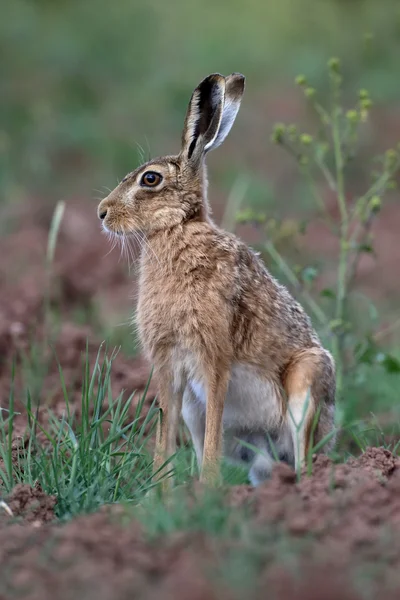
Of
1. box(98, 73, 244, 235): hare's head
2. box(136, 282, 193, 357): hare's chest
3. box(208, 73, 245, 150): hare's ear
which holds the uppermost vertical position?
box(208, 73, 245, 150): hare's ear

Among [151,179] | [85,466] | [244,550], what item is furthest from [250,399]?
[244,550]

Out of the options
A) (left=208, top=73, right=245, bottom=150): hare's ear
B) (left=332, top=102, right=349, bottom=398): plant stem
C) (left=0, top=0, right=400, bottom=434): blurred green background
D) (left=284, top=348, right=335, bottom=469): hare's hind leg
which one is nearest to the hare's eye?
(left=208, top=73, right=245, bottom=150): hare's ear

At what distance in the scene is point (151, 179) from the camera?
4672 mm

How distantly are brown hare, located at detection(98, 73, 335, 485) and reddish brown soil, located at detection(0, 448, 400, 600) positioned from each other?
87 cm

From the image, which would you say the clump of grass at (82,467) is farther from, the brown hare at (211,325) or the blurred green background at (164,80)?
the blurred green background at (164,80)

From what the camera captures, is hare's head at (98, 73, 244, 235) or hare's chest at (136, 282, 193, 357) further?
hare's head at (98, 73, 244, 235)

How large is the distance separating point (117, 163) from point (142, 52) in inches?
149

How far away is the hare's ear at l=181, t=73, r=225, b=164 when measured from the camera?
461cm

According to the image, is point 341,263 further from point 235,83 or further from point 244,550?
point 244,550

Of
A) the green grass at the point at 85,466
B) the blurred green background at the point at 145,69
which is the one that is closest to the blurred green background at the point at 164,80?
the blurred green background at the point at 145,69

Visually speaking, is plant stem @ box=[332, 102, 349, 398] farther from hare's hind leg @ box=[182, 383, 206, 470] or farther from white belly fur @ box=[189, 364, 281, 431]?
hare's hind leg @ box=[182, 383, 206, 470]

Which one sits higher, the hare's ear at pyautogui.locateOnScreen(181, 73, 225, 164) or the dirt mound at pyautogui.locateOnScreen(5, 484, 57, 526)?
the hare's ear at pyautogui.locateOnScreen(181, 73, 225, 164)

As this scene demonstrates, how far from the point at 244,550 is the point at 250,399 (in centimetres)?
187

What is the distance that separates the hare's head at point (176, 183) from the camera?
4.62m
